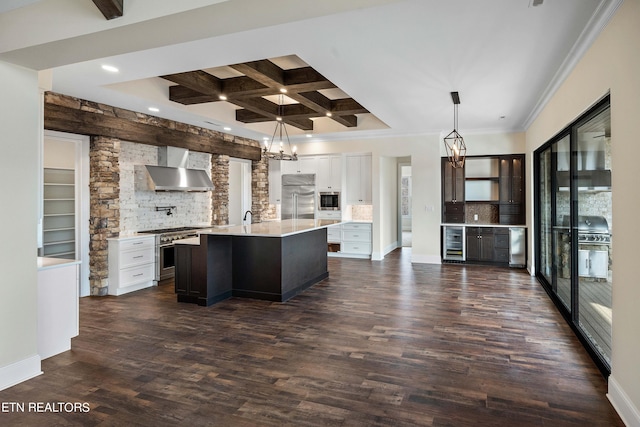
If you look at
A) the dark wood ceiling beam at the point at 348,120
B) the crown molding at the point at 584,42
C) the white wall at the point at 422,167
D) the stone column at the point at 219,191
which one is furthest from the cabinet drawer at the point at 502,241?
the stone column at the point at 219,191

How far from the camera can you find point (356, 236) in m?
8.96

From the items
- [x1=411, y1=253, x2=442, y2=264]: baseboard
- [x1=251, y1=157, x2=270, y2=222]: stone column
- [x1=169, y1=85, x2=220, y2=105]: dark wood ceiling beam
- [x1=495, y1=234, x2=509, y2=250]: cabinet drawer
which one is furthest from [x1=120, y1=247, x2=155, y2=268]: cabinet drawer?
[x1=495, y1=234, x2=509, y2=250]: cabinet drawer

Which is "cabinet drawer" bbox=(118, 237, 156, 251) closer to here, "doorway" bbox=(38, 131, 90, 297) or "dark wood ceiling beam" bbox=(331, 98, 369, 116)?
"doorway" bbox=(38, 131, 90, 297)

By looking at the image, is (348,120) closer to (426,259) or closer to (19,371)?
(426,259)

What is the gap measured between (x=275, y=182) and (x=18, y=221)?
6841 mm

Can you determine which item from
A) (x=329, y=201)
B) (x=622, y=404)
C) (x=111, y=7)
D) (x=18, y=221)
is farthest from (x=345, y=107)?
(x=622, y=404)

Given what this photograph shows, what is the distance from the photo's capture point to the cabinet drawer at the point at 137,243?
5.70 m

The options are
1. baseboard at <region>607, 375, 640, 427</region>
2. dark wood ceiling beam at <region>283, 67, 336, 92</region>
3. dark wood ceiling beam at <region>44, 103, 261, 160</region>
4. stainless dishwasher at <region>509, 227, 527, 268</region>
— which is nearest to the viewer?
baseboard at <region>607, 375, 640, 427</region>

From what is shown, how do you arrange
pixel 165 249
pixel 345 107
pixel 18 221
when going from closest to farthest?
pixel 18 221 → pixel 165 249 → pixel 345 107

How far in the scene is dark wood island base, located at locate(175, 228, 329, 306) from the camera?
5.13m

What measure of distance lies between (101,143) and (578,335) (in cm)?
631

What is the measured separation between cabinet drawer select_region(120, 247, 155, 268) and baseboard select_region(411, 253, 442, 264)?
5.15 m

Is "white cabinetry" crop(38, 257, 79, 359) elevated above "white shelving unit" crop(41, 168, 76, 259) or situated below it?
below

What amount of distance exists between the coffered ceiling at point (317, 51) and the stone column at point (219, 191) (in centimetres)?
128
